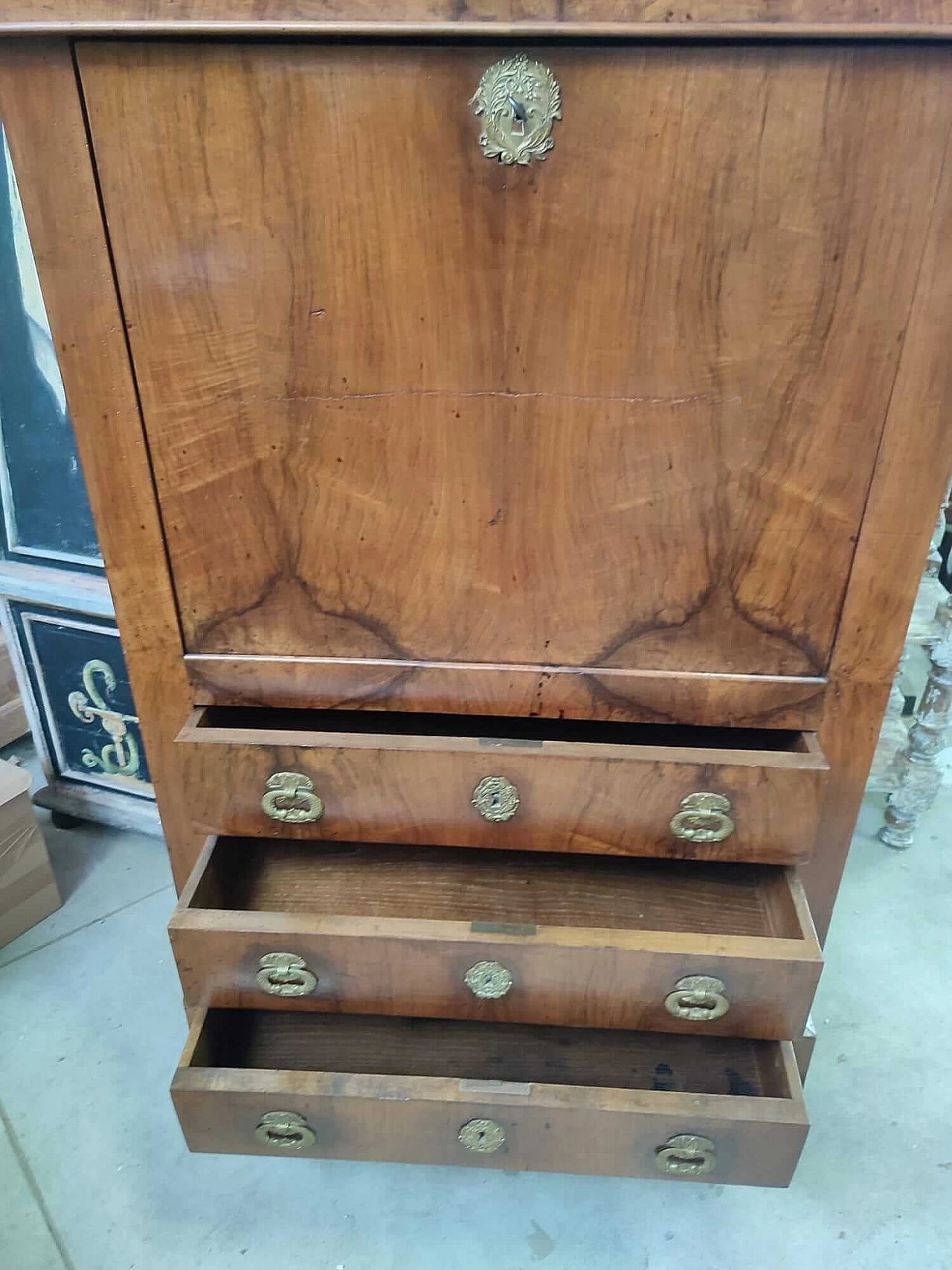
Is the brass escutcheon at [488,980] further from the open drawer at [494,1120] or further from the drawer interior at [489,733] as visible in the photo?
the drawer interior at [489,733]

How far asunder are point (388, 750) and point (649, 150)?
53 cm

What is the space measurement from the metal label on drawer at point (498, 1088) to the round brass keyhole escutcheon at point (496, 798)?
23cm

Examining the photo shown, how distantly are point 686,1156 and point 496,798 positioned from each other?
36 centimetres

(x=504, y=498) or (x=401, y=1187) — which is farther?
(x=401, y=1187)

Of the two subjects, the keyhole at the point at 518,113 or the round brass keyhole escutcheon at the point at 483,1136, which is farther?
the round brass keyhole escutcheon at the point at 483,1136

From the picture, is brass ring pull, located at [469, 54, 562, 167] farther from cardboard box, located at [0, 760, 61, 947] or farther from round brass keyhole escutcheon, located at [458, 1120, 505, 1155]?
cardboard box, located at [0, 760, 61, 947]

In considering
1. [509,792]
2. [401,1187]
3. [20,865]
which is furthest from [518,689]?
[20,865]

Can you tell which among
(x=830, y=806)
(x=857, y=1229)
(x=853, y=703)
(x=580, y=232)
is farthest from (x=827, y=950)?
(x=580, y=232)

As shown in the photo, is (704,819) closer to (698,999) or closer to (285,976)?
(698,999)

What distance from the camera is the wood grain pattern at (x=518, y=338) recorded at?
2.11 feet

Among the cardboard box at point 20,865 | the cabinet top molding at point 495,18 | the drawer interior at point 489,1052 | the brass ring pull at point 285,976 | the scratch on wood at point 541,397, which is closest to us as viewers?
the cabinet top molding at point 495,18

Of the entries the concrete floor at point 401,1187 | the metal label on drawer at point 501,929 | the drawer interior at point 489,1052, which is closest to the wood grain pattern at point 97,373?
the drawer interior at point 489,1052

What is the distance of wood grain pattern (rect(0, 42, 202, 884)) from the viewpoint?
2.20ft

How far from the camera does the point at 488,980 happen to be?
0.82m
